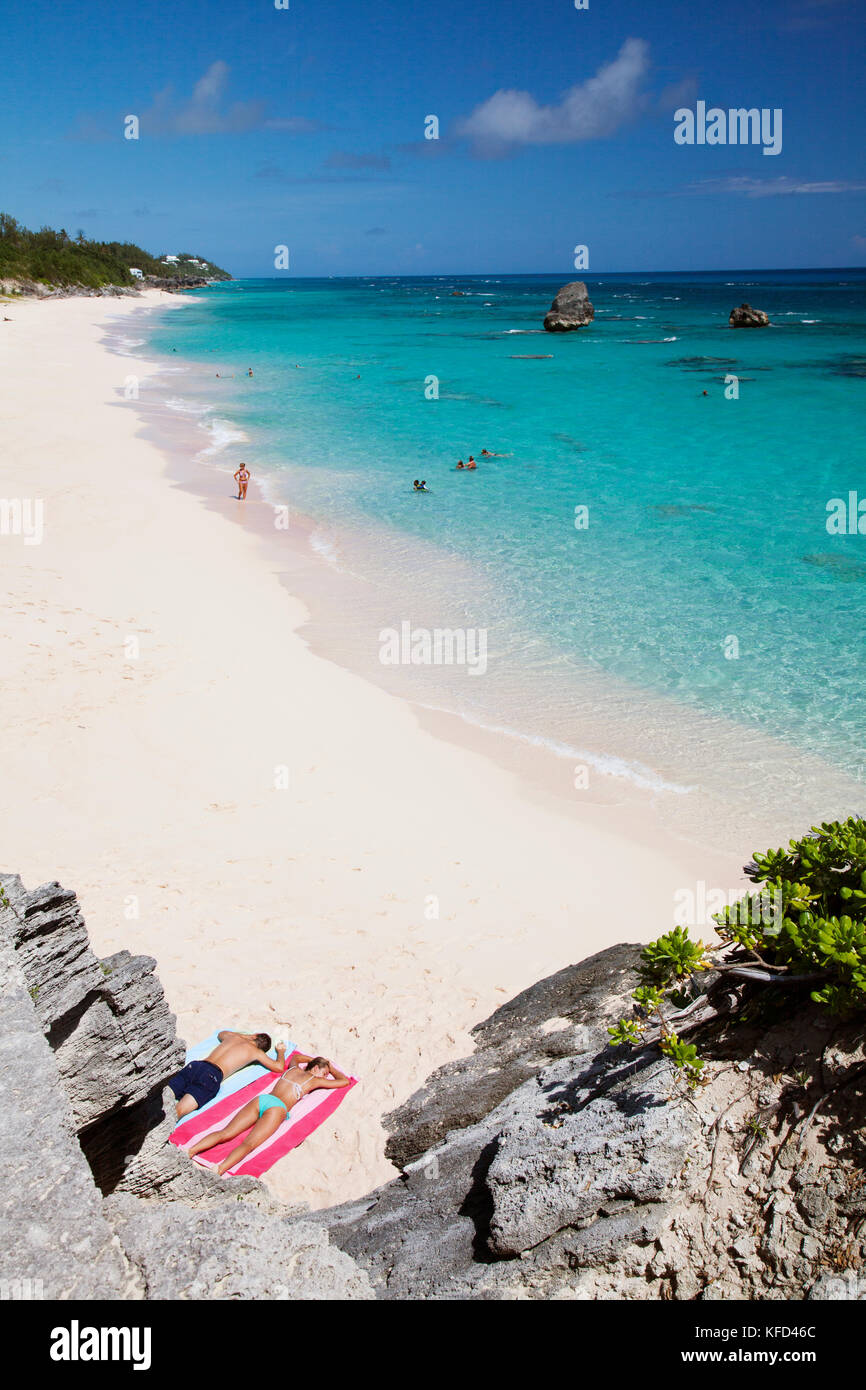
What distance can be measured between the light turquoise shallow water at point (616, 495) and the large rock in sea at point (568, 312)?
2023 cm

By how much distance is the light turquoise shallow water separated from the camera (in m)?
14.2

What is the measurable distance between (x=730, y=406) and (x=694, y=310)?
79689 millimetres

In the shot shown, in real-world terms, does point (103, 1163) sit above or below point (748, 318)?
below

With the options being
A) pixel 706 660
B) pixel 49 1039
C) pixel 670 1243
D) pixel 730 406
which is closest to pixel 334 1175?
pixel 49 1039

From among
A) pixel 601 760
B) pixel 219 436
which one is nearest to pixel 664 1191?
pixel 601 760

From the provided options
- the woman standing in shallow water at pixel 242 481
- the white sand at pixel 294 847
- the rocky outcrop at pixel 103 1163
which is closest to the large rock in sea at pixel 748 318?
the woman standing in shallow water at pixel 242 481

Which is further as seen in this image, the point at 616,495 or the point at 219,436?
the point at 219,436

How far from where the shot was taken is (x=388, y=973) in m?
7.17

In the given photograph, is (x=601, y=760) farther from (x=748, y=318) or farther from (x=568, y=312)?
(x=748, y=318)

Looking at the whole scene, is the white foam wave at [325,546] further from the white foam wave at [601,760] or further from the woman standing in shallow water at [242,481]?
the white foam wave at [601,760]

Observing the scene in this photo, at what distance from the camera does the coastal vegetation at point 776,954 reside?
119 inches

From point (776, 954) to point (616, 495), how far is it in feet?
78.2

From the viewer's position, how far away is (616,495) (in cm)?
2564

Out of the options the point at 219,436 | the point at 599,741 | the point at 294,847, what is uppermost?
the point at 219,436
